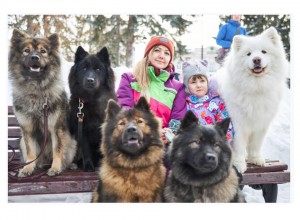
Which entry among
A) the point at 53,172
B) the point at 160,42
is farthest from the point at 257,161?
the point at 53,172

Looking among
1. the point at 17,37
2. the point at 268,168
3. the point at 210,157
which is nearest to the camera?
the point at 210,157

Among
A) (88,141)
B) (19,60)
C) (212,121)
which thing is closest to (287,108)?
(212,121)

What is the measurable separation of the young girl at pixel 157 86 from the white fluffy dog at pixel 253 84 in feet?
1.97

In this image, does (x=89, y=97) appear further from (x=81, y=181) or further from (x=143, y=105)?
(x=81, y=181)

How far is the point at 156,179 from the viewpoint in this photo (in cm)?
296

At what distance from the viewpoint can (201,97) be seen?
383cm

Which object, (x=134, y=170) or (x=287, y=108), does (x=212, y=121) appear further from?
(x=287, y=108)

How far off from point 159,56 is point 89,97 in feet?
3.09

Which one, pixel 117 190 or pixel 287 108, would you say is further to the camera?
pixel 287 108

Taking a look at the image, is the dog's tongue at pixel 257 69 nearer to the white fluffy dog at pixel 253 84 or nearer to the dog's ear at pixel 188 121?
the white fluffy dog at pixel 253 84

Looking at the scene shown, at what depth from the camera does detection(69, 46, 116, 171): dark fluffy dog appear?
3486 millimetres

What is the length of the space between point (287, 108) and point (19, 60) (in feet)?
15.7

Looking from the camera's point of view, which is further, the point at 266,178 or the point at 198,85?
the point at 198,85
